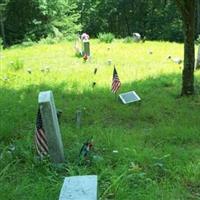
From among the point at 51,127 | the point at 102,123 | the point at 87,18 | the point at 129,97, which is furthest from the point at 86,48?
the point at 87,18

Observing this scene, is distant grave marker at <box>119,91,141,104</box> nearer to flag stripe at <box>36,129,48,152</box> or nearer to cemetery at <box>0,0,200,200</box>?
cemetery at <box>0,0,200,200</box>

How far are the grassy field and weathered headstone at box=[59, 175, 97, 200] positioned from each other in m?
0.82

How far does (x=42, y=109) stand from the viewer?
5.13 metres

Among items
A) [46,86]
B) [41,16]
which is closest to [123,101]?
[46,86]

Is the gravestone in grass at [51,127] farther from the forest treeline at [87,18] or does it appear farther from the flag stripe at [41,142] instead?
the forest treeline at [87,18]

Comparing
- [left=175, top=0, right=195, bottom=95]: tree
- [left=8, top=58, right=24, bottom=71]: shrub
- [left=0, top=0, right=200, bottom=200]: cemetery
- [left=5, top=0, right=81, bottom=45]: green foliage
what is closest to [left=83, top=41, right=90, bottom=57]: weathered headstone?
[left=0, top=0, right=200, bottom=200]: cemetery

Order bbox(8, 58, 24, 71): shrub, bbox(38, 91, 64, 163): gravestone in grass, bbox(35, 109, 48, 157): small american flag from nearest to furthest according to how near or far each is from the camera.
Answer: bbox(38, 91, 64, 163): gravestone in grass, bbox(35, 109, 48, 157): small american flag, bbox(8, 58, 24, 71): shrub

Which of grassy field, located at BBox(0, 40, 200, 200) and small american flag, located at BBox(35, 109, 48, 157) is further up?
small american flag, located at BBox(35, 109, 48, 157)

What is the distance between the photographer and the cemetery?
4.70 m

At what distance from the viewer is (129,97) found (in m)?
8.42

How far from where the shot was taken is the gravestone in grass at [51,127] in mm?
5129

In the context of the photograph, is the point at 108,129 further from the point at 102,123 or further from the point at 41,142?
the point at 41,142

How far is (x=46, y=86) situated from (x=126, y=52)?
15.4 ft

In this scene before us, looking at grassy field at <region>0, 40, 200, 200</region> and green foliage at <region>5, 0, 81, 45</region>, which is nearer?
grassy field at <region>0, 40, 200, 200</region>
